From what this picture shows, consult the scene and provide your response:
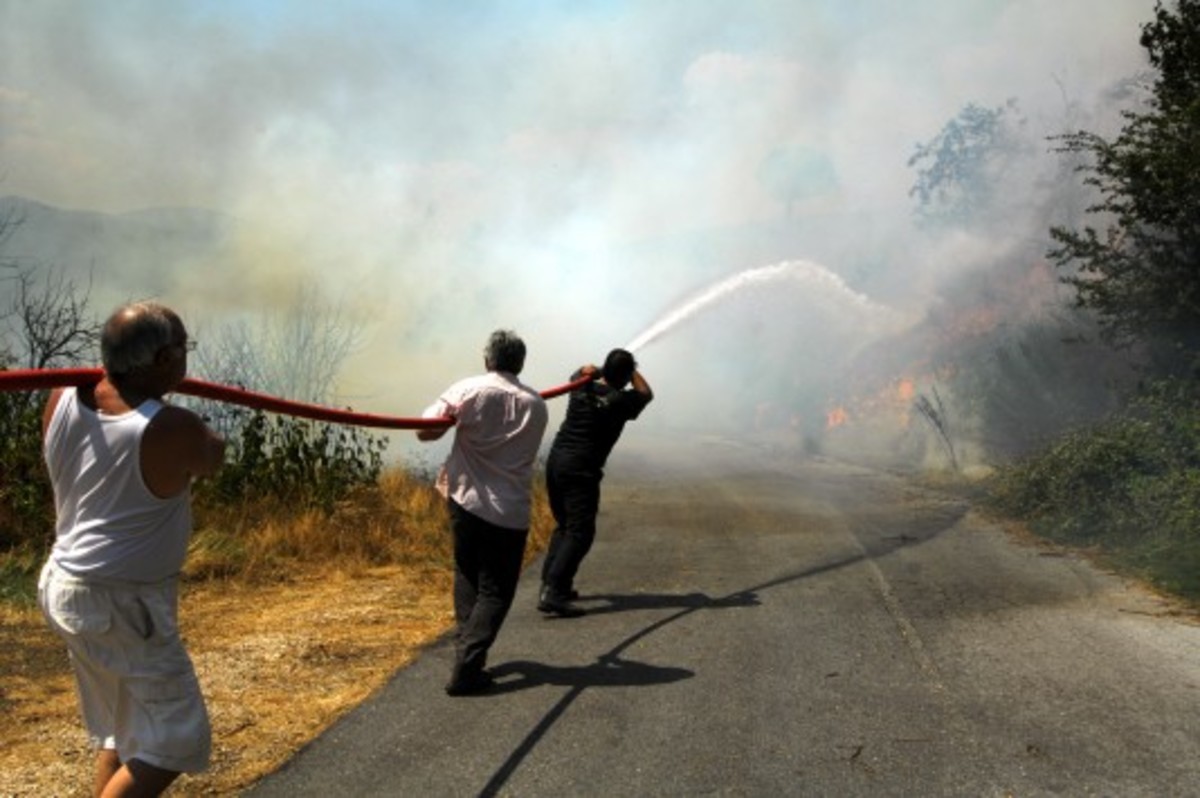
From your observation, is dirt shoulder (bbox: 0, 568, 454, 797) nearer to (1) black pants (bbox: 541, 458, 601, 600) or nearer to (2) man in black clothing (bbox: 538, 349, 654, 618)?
(1) black pants (bbox: 541, 458, 601, 600)

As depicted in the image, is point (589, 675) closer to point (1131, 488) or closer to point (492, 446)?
point (492, 446)

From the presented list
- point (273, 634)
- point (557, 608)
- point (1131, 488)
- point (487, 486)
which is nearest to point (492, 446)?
point (487, 486)

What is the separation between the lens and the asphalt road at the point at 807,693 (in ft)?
11.5

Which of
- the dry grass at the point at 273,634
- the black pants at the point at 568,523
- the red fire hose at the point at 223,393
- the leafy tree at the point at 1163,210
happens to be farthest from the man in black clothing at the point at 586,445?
the leafy tree at the point at 1163,210

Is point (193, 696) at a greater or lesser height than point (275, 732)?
greater

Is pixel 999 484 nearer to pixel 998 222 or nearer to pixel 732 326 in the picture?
pixel 998 222

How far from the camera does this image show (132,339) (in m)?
2.40

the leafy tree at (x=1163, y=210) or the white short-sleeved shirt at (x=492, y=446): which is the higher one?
the leafy tree at (x=1163, y=210)

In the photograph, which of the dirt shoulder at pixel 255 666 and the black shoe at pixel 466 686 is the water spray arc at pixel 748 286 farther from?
the black shoe at pixel 466 686

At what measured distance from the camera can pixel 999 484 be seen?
10773mm

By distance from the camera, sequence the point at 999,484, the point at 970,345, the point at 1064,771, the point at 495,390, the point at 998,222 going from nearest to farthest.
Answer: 1. the point at 1064,771
2. the point at 495,390
3. the point at 999,484
4. the point at 970,345
5. the point at 998,222

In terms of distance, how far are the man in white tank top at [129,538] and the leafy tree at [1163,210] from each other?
947 centimetres

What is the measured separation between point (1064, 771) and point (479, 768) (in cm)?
213

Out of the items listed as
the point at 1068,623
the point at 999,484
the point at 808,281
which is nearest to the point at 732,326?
the point at 808,281
